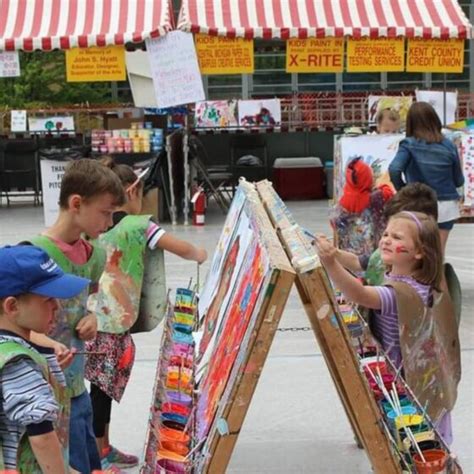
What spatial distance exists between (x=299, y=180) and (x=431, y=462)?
13.9 m

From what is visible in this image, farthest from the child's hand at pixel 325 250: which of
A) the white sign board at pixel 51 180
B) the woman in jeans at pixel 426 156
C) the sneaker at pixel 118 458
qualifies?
the white sign board at pixel 51 180

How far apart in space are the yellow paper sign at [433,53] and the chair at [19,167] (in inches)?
276

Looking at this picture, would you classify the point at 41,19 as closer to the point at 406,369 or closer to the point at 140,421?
the point at 140,421

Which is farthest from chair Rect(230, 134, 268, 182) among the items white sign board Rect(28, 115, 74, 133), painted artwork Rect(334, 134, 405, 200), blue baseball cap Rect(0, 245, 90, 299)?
blue baseball cap Rect(0, 245, 90, 299)

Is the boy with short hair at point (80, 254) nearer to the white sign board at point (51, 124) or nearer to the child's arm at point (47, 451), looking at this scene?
the child's arm at point (47, 451)

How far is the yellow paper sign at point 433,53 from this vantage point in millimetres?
12805

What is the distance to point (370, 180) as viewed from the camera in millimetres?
7387

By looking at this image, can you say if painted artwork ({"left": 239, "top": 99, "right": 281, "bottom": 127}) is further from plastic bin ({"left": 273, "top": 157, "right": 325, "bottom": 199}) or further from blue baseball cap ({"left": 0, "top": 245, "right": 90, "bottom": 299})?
blue baseball cap ({"left": 0, "top": 245, "right": 90, "bottom": 299})

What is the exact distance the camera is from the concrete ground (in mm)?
4816

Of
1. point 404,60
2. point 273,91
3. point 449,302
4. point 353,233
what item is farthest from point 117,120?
point 449,302

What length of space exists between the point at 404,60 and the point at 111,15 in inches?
156

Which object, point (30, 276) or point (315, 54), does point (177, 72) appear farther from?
point (30, 276)

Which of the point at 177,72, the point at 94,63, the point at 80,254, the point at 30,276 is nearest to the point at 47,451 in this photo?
the point at 30,276

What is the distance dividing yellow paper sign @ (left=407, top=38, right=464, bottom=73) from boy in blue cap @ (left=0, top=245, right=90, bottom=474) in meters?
10.7
